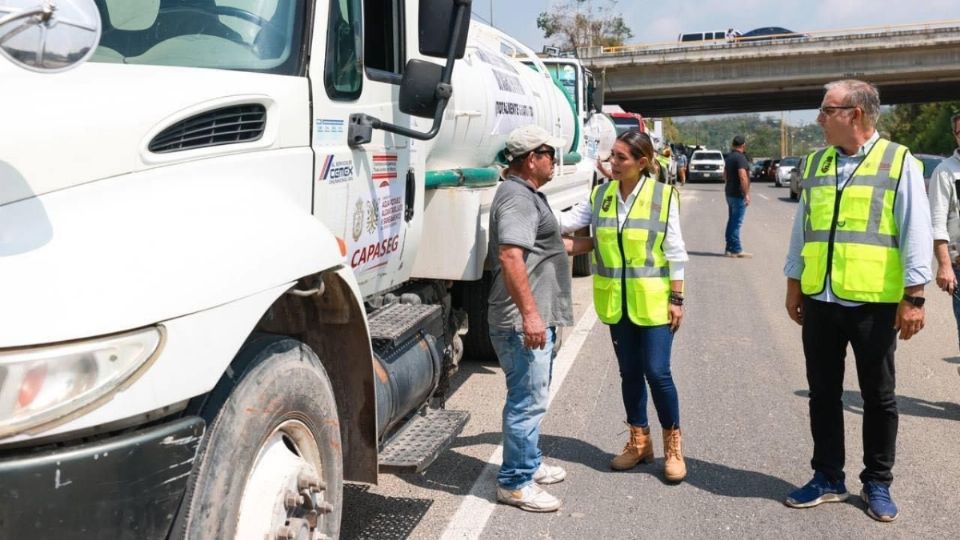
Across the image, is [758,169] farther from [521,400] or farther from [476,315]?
[521,400]

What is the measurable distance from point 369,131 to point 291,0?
2.01 ft

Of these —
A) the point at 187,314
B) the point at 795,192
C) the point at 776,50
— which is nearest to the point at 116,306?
the point at 187,314

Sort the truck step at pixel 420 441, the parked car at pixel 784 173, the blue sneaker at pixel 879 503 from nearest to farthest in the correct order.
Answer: the truck step at pixel 420 441
the blue sneaker at pixel 879 503
the parked car at pixel 784 173

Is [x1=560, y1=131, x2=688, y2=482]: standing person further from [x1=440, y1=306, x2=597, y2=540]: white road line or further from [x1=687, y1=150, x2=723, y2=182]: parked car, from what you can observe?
[x1=687, y1=150, x2=723, y2=182]: parked car

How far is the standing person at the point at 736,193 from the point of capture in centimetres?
1455

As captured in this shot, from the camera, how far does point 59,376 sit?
2.21 metres

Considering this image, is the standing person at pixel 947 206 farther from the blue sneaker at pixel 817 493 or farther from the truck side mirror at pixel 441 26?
the truck side mirror at pixel 441 26

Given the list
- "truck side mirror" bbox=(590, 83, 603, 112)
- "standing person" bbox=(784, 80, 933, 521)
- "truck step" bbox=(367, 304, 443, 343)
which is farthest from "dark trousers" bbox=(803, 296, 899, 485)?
"truck side mirror" bbox=(590, 83, 603, 112)

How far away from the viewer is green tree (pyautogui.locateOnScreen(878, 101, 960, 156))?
188ft

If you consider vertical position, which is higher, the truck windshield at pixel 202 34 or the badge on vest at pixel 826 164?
the truck windshield at pixel 202 34

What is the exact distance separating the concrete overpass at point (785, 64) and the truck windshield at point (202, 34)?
43201 mm

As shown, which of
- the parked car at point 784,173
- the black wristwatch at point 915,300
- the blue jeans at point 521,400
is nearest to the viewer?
the black wristwatch at point 915,300

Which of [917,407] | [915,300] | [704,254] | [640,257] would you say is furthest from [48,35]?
[704,254]

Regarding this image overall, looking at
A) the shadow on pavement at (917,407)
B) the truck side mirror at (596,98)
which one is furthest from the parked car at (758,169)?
the shadow on pavement at (917,407)
